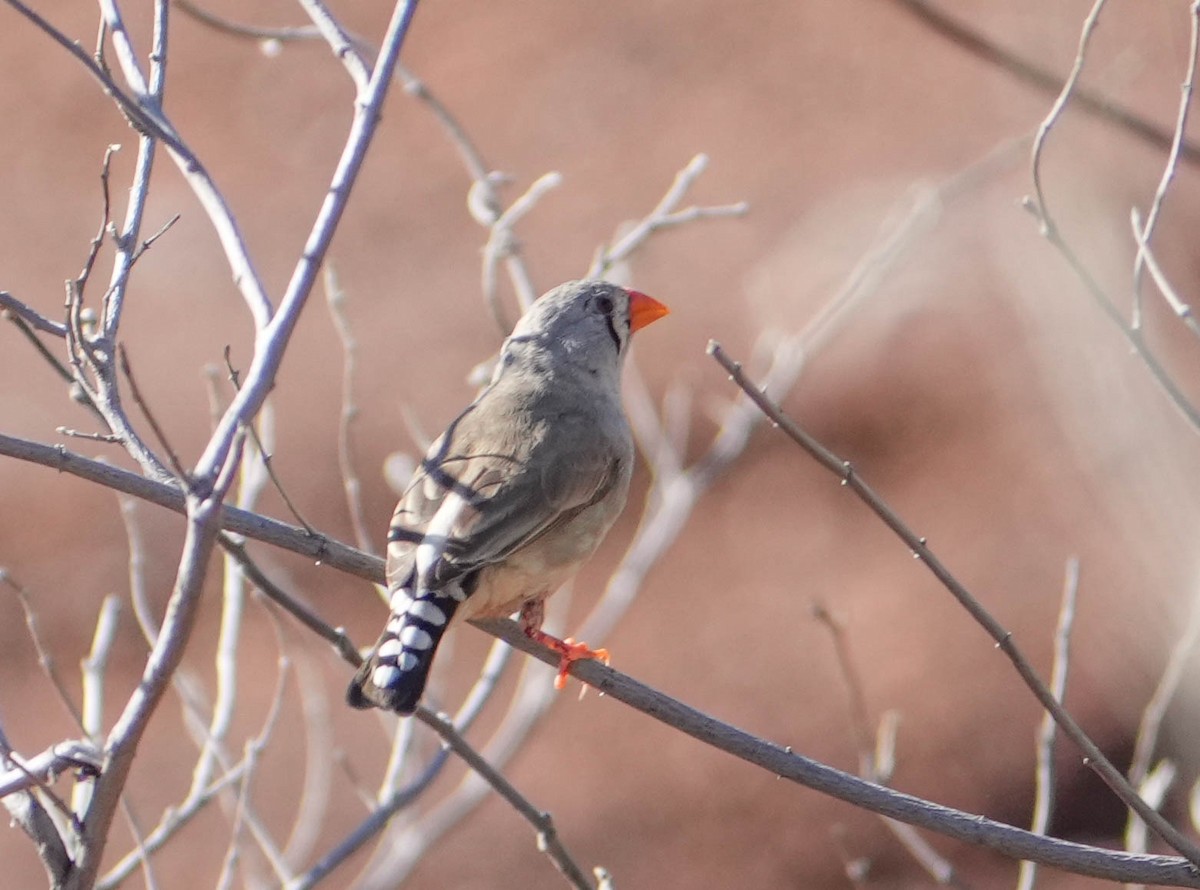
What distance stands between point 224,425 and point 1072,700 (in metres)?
7.09

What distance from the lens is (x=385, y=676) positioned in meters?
3.35

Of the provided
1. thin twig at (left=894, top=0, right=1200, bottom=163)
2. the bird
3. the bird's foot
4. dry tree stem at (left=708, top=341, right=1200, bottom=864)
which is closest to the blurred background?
the bird

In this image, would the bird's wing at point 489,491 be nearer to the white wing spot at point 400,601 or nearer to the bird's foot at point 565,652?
the white wing spot at point 400,601

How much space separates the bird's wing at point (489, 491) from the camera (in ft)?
12.1

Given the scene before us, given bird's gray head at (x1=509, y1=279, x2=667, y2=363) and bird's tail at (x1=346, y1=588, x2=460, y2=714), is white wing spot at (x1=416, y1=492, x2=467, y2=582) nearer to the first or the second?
bird's tail at (x1=346, y1=588, x2=460, y2=714)

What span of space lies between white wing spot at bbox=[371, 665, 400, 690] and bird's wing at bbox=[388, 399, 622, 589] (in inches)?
10.5

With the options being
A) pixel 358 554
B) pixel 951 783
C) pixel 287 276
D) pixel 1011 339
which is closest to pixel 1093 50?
pixel 1011 339

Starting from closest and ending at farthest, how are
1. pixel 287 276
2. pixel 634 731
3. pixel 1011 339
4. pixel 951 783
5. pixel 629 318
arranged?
1. pixel 629 318
2. pixel 951 783
3. pixel 634 731
4. pixel 1011 339
5. pixel 287 276

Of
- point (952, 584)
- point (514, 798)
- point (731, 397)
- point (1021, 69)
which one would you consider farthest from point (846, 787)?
point (731, 397)

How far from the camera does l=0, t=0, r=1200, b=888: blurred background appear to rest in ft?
27.2

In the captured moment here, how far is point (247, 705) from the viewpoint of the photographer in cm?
955

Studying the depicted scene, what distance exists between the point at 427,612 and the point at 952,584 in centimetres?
133

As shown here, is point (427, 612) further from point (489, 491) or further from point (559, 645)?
point (489, 491)

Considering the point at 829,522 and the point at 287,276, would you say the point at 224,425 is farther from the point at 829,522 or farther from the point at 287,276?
the point at 287,276
